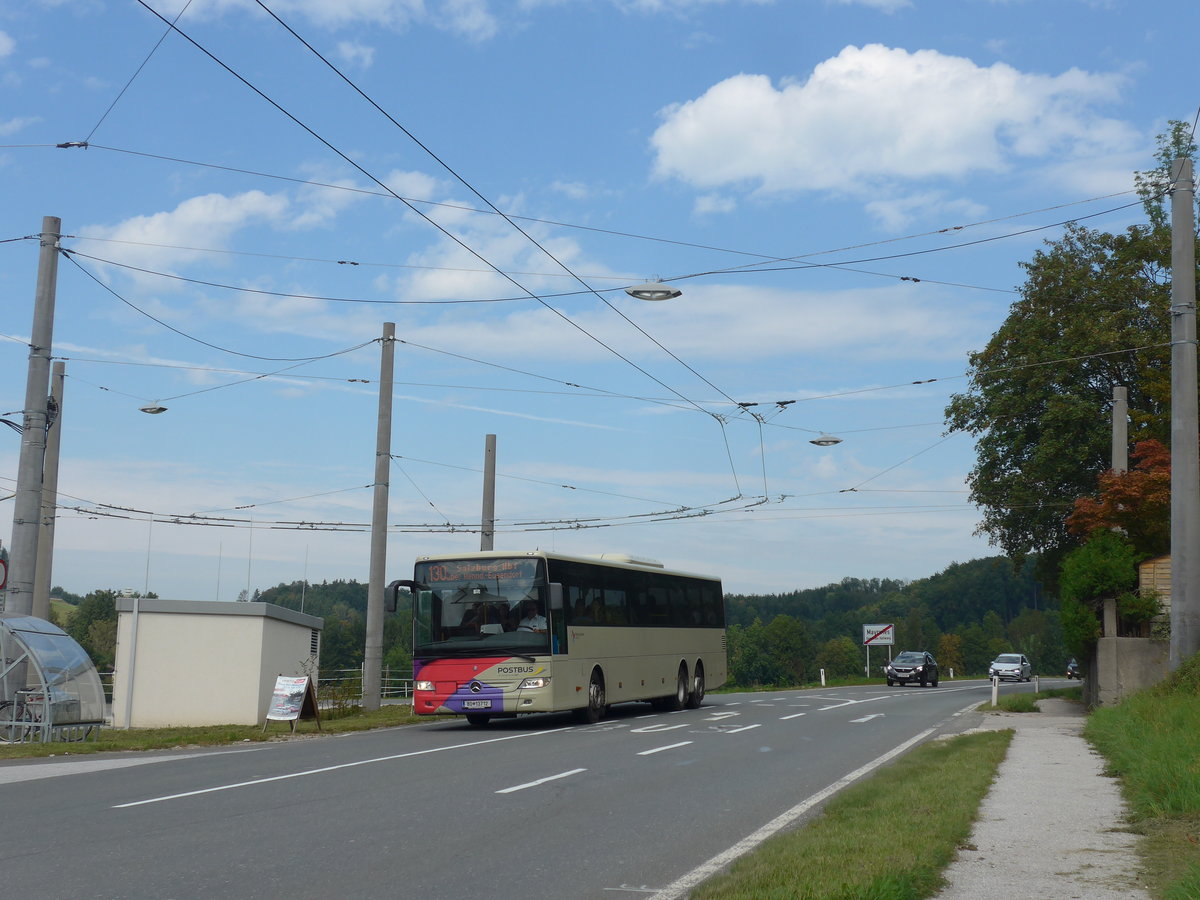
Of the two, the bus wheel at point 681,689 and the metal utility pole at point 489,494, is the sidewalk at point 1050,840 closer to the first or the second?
the bus wheel at point 681,689

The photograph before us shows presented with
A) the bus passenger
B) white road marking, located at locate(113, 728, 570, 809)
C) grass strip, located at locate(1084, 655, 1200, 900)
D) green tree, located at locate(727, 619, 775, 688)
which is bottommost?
green tree, located at locate(727, 619, 775, 688)

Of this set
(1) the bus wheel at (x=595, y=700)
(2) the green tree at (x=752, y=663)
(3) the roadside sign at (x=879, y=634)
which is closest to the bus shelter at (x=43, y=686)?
(1) the bus wheel at (x=595, y=700)

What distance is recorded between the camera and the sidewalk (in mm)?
7281

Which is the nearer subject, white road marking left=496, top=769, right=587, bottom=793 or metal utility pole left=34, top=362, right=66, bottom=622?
white road marking left=496, top=769, right=587, bottom=793

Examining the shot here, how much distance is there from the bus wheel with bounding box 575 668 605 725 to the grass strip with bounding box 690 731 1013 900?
11.1 metres

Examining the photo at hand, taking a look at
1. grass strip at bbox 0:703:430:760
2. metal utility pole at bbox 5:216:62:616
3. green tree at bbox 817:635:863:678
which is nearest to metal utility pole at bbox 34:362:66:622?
grass strip at bbox 0:703:430:760

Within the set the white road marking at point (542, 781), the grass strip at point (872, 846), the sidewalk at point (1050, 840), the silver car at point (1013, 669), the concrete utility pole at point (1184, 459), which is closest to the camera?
the grass strip at point (872, 846)

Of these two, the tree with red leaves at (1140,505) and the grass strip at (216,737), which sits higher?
the tree with red leaves at (1140,505)

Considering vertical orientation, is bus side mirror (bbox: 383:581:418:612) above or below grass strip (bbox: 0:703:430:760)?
above

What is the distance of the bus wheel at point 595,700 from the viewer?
23.9 metres

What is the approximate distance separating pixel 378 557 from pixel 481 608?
5432mm

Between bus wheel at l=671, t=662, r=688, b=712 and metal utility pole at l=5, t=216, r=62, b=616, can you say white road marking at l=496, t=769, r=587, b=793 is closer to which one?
metal utility pole at l=5, t=216, r=62, b=616

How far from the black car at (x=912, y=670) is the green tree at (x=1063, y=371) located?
13.7 m

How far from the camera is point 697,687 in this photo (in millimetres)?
30453
